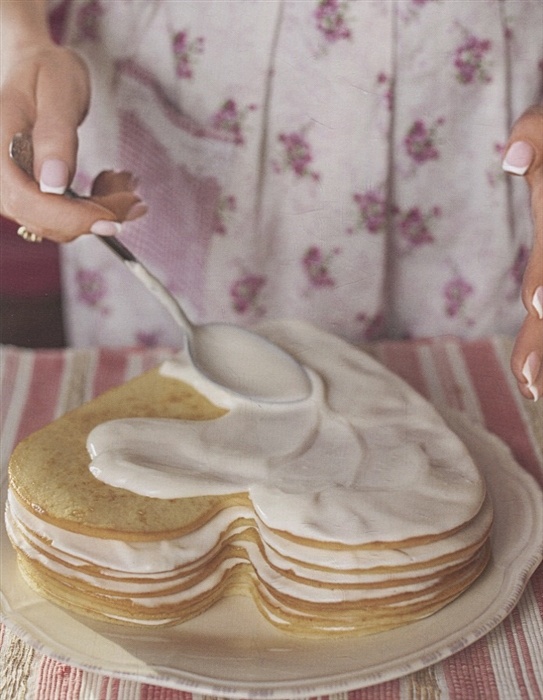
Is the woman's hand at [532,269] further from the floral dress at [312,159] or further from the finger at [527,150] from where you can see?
the floral dress at [312,159]

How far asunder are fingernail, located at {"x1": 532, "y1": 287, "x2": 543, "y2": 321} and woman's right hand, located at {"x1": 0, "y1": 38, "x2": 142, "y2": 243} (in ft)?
0.85

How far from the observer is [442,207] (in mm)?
768

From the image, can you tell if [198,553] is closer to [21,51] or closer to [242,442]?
[242,442]

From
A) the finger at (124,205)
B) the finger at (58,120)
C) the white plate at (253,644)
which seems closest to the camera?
the white plate at (253,644)

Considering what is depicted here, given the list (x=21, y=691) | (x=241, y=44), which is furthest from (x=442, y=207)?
(x=21, y=691)

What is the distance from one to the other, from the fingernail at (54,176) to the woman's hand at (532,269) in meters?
0.26

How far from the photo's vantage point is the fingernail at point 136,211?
0.70 m

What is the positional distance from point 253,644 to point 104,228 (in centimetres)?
26

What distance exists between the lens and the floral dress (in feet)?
2.02

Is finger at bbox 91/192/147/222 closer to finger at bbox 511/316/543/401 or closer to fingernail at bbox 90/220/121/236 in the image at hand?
fingernail at bbox 90/220/121/236

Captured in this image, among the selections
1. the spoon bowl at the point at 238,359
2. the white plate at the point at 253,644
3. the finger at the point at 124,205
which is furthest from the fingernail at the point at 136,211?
the white plate at the point at 253,644

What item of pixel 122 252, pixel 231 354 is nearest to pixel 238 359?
pixel 231 354

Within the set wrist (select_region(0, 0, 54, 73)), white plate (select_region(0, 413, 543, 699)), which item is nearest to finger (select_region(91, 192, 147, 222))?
wrist (select_region(0, 0, 54, 73))

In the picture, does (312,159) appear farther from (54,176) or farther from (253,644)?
(253,644)
